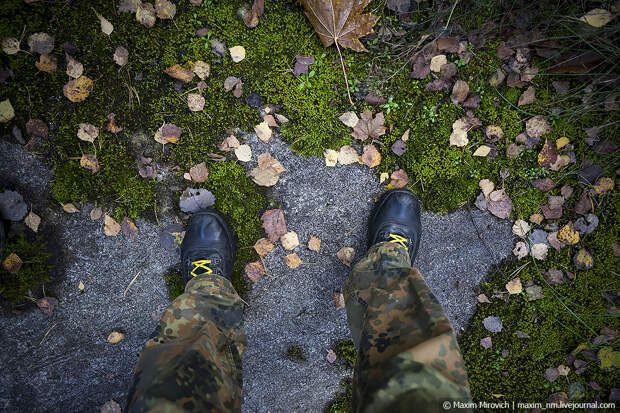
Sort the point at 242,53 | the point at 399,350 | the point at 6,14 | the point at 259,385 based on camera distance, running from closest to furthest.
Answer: the point at 399,350
the point at 6,14
the point at 242,53
the point at 259,385

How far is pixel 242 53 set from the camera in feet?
7.16

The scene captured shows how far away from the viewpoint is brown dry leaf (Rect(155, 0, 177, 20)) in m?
2.12

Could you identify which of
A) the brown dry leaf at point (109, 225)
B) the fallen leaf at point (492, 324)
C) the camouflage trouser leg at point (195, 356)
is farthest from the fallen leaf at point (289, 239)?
the fallen leaf at point (492, 324)

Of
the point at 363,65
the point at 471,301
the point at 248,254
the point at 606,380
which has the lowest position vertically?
the point at 606,380

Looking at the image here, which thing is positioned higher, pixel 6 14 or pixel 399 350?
pixel 6 14

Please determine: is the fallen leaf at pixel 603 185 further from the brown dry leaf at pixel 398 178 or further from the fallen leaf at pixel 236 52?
the fallen leaf at pixel 236 52

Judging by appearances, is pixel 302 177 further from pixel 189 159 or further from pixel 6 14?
pixel 6 14

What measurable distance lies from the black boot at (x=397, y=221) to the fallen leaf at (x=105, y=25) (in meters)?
2.15

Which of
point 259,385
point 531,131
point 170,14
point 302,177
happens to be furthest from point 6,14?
point 531,131

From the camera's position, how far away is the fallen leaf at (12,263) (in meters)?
2.17

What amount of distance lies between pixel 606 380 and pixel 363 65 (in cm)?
Answer: 297

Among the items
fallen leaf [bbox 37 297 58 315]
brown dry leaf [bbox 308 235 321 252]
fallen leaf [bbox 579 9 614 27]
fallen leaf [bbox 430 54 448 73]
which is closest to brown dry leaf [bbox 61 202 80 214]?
fallen leaf [bbox 37 297 58 315]

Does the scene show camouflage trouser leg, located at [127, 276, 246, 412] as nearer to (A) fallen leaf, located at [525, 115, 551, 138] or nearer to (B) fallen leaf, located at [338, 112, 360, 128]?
(B) fallen leaf, located at [338, 112, 360, 128]

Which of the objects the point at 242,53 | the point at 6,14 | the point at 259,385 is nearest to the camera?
the point at 6,14
